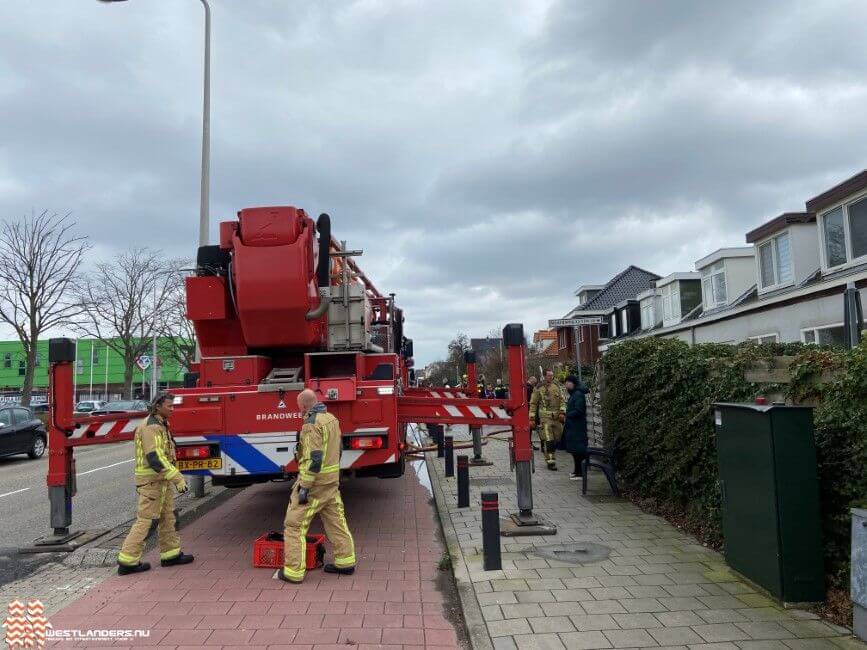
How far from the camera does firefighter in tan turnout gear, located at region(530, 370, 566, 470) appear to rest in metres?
11.5

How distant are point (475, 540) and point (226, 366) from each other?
3265 mm

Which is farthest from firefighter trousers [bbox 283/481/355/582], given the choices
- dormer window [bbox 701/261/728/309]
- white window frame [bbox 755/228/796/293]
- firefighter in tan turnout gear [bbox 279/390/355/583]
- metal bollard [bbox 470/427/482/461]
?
dormer window [bbox 701/261/728/309]

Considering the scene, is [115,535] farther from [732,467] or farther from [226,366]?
[732,467]

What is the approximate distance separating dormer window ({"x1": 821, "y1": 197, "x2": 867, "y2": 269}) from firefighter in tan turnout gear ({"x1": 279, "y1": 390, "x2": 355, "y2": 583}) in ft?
37.0

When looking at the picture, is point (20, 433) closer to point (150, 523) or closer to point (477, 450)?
point (477, 450)

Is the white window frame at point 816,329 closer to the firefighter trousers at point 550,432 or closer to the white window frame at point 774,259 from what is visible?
the white window frame at point 774,259

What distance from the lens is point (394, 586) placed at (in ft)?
17.5

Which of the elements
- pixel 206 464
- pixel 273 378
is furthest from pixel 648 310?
pixel 206 464

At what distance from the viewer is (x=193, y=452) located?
642cm

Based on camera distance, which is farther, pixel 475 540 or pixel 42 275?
pixel 42 275

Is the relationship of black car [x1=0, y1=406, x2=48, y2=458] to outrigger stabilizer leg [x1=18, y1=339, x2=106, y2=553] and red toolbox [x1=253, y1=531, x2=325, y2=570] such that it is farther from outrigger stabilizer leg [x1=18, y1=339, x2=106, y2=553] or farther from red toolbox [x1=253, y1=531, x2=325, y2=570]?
red toolbox [x1=253, y1=531, x2=325, y2=570]

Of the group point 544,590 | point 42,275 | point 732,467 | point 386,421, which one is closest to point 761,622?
point 732,467

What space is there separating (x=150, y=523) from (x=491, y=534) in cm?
317

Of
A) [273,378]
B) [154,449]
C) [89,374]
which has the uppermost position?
[89,374]
